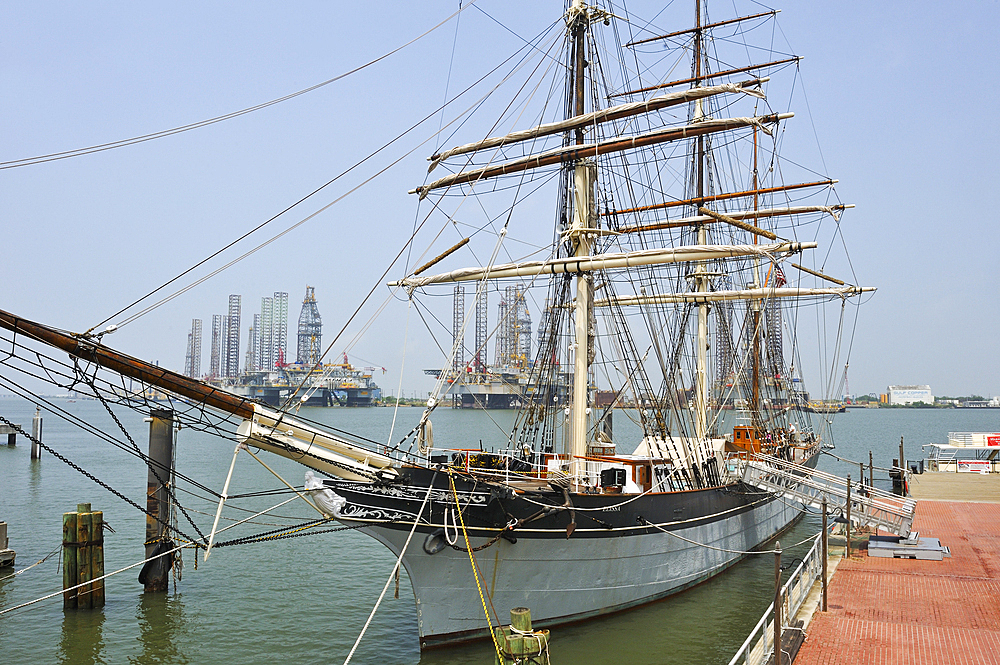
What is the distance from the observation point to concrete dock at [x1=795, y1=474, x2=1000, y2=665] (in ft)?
37.2

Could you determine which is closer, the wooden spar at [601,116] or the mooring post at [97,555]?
the mooring post at [97,555]

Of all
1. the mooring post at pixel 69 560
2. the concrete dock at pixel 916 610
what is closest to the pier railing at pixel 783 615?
the concrete dock at pixel 916 610

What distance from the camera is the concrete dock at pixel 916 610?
11.3m

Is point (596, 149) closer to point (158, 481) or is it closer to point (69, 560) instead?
point (158, 481)

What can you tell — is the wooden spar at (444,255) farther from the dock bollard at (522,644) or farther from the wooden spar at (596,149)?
the dock bollard at (522,644)

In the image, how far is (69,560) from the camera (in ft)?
53.8

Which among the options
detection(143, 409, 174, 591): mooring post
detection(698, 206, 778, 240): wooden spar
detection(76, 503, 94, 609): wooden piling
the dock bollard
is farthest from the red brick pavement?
detection(76, 503, 94, 609): wooden piling

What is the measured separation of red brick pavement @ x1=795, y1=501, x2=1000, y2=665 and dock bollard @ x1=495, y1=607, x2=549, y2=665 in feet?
12.6

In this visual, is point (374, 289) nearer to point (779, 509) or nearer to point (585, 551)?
point (585, 551)

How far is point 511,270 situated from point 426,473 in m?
7.72

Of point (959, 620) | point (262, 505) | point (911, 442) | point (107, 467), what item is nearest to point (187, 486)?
point (262, 505)

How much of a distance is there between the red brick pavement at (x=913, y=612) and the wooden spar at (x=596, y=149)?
11.3 metres

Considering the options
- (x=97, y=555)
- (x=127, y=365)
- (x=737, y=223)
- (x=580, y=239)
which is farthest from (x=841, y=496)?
(x=97, y=555)

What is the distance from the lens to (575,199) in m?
20.0
